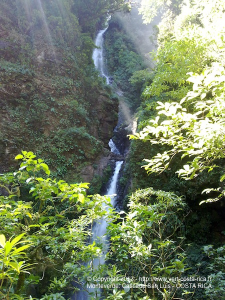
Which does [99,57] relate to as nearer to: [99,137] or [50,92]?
[99,137]

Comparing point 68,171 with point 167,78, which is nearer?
point 167,78

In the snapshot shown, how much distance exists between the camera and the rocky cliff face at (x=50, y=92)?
10.7m

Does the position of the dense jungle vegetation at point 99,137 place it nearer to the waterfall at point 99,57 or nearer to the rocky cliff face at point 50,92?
the rocky cliff face at point 50,92

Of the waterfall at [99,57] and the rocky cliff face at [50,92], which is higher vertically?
the waterfall at [99,57]

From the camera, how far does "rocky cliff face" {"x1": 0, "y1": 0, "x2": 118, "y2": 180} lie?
1070cm

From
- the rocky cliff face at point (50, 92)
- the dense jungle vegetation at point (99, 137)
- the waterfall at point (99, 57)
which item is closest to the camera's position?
the dense jungle vegetation at point (99, 137)

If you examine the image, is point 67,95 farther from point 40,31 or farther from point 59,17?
point 59,17

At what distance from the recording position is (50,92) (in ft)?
40.7

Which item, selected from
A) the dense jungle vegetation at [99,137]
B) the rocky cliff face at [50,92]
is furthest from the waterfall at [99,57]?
the rocky cliff face at [50,92]

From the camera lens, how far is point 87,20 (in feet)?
53.2

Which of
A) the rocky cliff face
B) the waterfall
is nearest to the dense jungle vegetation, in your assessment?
the rocky cliff face

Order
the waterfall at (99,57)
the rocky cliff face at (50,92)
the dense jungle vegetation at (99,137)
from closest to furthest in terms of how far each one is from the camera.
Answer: the dense jungle vegetation at (99,137) < the rocky cliff face at (50,92) < the waterfall at (99,57)

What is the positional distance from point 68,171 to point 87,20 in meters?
13.2

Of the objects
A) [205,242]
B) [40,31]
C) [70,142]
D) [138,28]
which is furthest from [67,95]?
[138,28]
